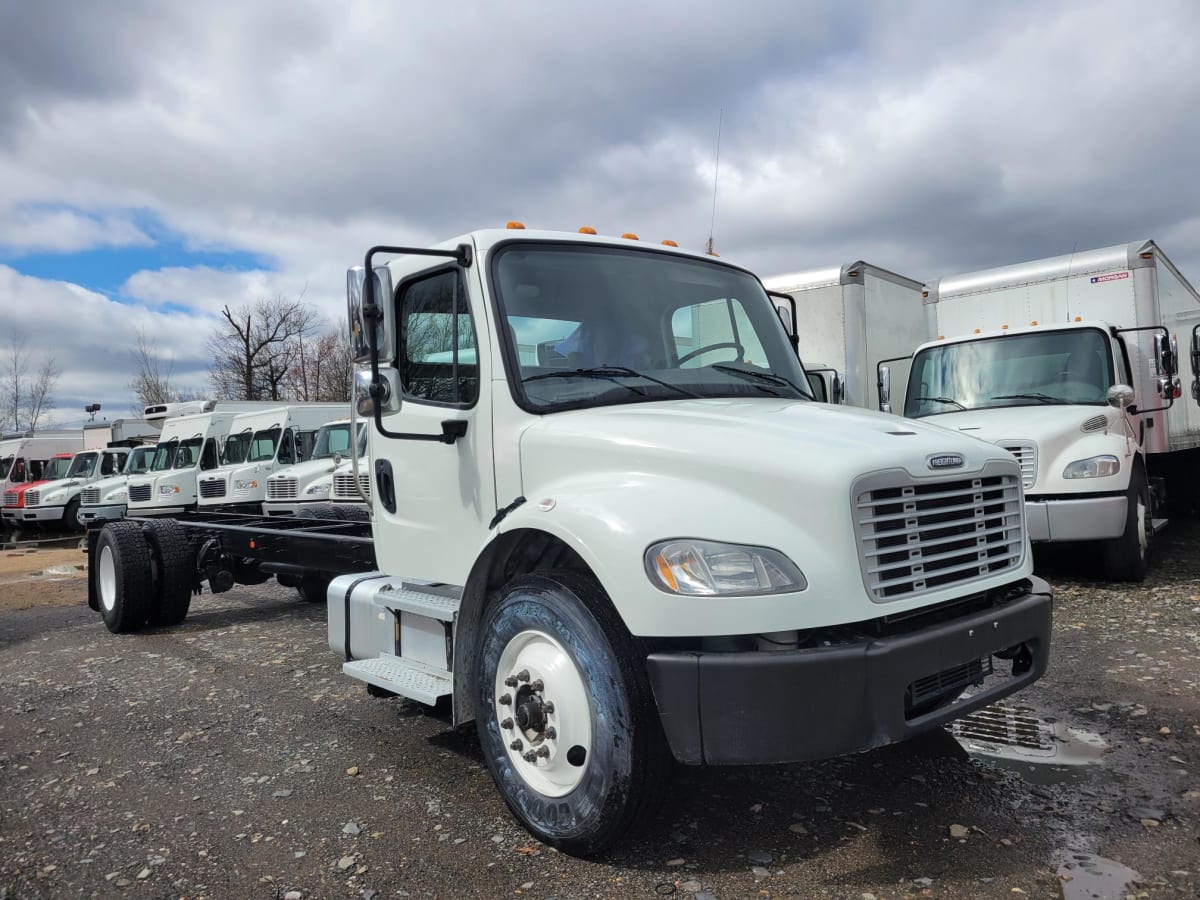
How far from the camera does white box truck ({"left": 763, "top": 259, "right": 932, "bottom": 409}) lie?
10.2 metres

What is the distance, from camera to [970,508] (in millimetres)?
3357

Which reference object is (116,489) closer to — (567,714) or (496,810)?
(496,810)

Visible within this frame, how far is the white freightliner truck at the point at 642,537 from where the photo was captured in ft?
9.32

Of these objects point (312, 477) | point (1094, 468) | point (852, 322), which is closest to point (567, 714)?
point (1094, 468)

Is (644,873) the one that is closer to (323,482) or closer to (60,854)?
(60,854)

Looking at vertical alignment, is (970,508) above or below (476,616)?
above

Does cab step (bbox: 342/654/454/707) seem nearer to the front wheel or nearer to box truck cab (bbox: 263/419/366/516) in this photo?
the front wheel

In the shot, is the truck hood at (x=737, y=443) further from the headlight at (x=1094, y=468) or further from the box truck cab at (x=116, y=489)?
the box truck cab at (x=116, y=489)

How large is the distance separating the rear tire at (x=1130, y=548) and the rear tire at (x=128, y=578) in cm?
852

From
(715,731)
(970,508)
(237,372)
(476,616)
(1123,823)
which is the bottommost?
(1123,823)

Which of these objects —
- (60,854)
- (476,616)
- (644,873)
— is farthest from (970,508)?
(60,854)

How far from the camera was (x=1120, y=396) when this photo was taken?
8148mm

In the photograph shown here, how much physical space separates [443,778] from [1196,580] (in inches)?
294

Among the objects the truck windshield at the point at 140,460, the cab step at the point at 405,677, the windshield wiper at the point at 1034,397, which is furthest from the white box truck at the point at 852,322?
the truck windshield at the point at 140,460
